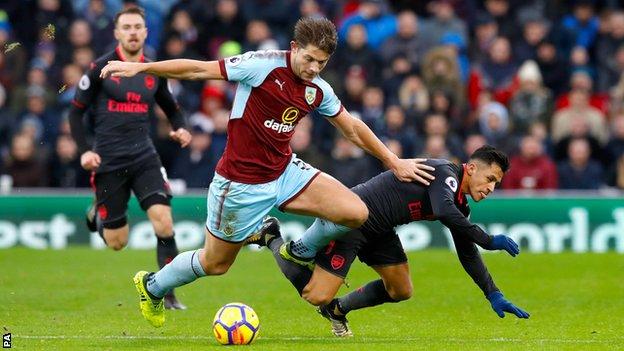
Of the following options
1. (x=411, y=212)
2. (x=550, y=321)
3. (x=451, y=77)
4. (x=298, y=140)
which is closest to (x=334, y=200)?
(x=411, y=212)

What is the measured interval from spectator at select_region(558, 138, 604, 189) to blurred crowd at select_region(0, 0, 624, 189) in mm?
20

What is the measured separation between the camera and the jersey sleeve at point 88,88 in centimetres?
1277

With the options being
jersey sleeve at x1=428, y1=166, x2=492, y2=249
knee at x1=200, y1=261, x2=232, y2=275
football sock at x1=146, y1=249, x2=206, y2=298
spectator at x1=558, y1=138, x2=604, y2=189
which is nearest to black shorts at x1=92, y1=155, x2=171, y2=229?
football sock at x1=146, y1=249, x2=206, y2=298

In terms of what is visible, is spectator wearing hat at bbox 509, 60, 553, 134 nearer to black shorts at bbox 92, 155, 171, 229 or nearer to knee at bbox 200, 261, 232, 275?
black shorts at bbox 92, 155, 171, 229

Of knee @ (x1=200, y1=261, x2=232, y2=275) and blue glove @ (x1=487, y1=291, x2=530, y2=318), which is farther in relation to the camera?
knee @ (x1=200, y1=261, x2=232, y2=275)

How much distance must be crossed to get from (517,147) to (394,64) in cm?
239

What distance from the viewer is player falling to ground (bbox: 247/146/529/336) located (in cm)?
1042

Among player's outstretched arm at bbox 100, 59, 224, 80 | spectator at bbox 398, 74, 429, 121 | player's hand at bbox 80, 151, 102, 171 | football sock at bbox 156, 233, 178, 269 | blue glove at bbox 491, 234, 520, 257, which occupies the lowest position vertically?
spectator at bbox 398, 74, 429, 121

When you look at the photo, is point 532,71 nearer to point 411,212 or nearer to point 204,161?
point 204,161

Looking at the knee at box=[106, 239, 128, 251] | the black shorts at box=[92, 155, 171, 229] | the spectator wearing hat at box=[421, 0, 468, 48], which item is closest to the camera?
the black shorts at box=[92, 155, 171, 229]

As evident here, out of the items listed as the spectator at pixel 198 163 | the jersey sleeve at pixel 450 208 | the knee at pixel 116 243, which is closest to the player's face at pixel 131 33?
the knee at pixel 116 243

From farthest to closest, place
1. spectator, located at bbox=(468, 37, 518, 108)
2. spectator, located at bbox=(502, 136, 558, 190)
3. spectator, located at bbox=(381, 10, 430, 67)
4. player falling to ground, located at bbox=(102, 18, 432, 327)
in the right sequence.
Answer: spectator, located at bbox=(381, 10, 430, 67)
spectator, located at bbox=(468, 37, 518, 108)
spectator, located at bbox=(502, 136, 558, 190)
player falling to ground, located at bbox=(102, 18, 432, 327)

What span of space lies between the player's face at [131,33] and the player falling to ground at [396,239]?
7.98 ft

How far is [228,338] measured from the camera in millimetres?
10203
